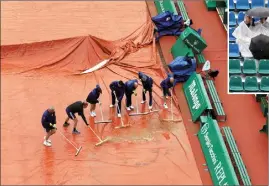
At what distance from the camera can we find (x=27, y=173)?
16.4 metres

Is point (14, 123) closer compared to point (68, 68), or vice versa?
point (14, 123)

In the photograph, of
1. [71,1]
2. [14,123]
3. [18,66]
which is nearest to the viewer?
[14,123]

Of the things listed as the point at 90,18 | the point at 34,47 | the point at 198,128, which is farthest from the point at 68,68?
the point at 198,128

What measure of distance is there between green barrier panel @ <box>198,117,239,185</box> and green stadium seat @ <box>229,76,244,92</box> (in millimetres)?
1025

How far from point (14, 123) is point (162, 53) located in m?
5.42

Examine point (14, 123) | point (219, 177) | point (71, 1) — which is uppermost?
point (71, 1)

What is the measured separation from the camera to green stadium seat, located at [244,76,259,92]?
710 inches

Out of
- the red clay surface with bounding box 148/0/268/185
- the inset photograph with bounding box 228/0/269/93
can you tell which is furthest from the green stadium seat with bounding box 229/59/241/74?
the red clay surface with bounding box 148/0/268/185

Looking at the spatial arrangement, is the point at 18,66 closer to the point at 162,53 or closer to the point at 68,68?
the point at 68,68

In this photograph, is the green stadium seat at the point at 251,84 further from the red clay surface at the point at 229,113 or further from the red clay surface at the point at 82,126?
the red clay surface at the point at 82,126

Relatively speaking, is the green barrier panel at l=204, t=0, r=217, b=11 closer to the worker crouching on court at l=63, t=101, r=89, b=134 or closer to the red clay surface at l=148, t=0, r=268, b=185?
the red clay surface at l=148, t=0, r=268, b=185

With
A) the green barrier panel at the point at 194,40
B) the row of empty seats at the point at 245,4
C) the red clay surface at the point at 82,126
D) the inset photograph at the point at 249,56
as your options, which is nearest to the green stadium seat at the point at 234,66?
the inset photograph at the point at 249,56

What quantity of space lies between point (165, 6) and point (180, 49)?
264 cm

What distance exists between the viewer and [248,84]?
18094mm
